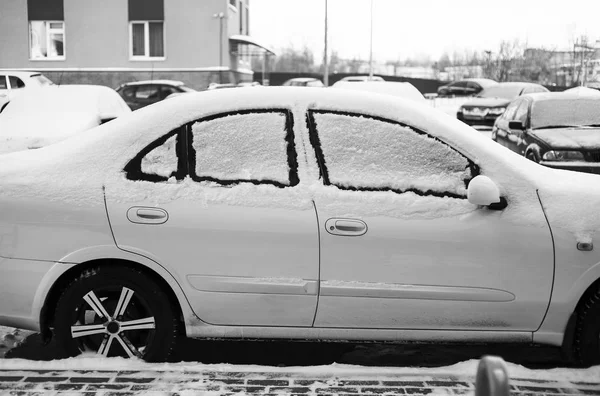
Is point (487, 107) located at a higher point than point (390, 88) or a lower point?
lower

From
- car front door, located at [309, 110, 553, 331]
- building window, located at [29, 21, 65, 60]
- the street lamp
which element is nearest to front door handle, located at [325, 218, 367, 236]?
car front door, located at [309, 110, 553, 331]

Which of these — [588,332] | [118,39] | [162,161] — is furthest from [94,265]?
[118,39]

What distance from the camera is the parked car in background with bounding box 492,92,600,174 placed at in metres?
10.8

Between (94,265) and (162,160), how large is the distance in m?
0.66

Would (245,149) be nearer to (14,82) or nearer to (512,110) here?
(512,110)

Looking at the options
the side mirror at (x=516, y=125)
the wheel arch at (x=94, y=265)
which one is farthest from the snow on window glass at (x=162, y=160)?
the side mirror at (x=516, y=125)

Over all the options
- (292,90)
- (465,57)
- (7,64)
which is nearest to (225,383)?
(292,90)

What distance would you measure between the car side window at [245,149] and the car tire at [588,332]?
66.1 inches

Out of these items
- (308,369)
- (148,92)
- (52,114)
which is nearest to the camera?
(308,369)

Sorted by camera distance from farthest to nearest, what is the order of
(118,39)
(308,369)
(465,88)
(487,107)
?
(465,88) → (118,39) → (487,107) → (308,369)

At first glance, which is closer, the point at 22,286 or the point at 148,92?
the point at 22,286

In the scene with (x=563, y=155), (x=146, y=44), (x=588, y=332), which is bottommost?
(x=588, y=332)

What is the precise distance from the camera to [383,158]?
4.30 m

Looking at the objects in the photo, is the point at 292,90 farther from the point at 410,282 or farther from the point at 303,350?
the point at 303,350
